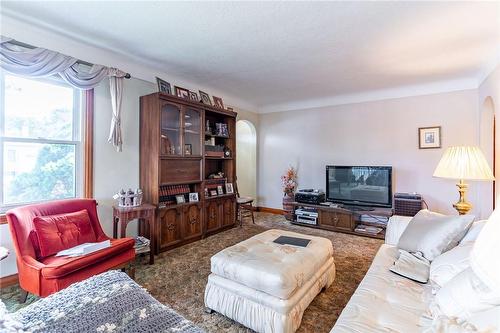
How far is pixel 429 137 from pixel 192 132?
3.96m

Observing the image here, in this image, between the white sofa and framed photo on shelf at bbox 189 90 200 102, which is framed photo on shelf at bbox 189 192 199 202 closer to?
framed photo on shelf at bbox 189 90 200 102

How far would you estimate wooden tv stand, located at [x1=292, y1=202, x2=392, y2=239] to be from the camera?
3953mm

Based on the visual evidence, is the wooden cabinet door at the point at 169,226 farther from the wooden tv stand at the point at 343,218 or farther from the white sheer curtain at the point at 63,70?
the wooden tv stand at the point at 343,218

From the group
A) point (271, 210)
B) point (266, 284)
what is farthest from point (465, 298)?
point (271, 210)

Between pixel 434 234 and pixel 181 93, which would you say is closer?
pixel 434 234

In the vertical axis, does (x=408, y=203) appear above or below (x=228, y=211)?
above

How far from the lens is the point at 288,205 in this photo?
A: 496 cm

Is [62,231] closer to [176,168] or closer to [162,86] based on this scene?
[176,168]

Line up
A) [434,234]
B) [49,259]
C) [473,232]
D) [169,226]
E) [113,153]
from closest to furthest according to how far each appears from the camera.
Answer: [473,232] → [434,234] → [49,259] → [113,153] → [169,226]

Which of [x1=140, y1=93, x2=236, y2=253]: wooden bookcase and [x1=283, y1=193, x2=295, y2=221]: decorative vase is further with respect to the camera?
[x1=283, y1=193, x2=295, y2=221]: decorative vase

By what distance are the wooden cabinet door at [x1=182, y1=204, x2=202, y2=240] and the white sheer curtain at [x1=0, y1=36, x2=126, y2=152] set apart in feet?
4.26

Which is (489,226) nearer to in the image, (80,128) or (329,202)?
(80,128)

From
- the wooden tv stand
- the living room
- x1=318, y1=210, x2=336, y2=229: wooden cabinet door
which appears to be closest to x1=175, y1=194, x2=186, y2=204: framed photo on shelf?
the living room

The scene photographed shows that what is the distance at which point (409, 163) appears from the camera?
4211 mm
